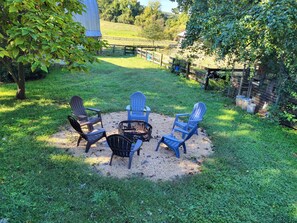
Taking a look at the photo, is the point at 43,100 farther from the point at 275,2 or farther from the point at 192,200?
the point at 275,2

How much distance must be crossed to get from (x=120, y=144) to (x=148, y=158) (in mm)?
892

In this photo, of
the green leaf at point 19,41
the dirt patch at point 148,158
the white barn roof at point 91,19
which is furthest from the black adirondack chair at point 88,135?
the white barn roof at point 91,19

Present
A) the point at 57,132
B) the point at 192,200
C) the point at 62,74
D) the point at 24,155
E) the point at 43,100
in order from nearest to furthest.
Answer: the point at 192,200, the point at 24,155, the point at 57,132, the point at 43,100, the point at 62,74

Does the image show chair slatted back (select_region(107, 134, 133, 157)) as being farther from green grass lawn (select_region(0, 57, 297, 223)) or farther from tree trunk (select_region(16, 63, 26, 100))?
tree trunk (select_region(16, 63, 26, 100))

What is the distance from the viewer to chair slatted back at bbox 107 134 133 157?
429 cm

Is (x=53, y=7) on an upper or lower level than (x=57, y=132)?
upper

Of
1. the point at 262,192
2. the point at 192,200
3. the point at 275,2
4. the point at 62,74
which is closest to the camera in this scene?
the point at 192,200

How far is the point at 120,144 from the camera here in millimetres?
4402

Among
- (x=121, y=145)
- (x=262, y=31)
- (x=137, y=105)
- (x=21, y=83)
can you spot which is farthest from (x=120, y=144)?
(x=21, y=83)

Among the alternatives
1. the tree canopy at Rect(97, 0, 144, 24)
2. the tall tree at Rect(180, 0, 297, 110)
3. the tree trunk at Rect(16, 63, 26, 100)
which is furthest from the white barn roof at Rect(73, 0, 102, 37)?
the tree canopy at Rect(97, 0, 144, 24)

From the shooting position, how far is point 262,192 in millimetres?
4109

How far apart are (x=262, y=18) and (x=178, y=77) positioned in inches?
333

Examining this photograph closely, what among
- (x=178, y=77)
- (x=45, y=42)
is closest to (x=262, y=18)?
(x=45, y=42)

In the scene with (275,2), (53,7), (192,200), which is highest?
(275,2)
